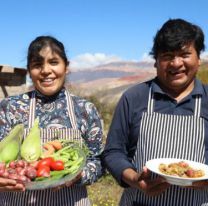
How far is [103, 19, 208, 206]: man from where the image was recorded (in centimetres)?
290

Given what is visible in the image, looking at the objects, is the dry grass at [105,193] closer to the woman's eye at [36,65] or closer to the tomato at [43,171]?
the woman's eye at [36,65]

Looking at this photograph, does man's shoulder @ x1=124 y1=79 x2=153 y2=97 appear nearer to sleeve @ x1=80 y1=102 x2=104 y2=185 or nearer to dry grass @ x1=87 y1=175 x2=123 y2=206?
sleeve @ x1=80 y1=102 x2=104 y2=185

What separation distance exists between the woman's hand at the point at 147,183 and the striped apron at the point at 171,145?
0.16 m

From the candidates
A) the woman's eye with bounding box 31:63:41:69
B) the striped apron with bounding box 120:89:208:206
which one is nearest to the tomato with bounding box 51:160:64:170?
the striped apron with bounding box 120:89:208:206

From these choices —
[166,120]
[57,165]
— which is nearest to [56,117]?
[57,165]

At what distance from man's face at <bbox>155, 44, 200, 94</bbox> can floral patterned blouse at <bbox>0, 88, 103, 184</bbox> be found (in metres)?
0.62

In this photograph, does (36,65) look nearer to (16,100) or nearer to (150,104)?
(16,100)

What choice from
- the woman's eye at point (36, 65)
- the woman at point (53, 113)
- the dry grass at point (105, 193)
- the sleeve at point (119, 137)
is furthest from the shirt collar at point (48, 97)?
the dry grass at point (105, 193)

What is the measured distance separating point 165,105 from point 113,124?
36cm

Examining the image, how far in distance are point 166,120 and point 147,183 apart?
48 centimetres

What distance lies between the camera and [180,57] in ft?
9.43

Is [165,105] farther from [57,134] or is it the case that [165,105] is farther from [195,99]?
[57,134]

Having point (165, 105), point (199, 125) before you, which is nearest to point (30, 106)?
point (165, 105)

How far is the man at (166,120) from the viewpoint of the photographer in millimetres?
2900
